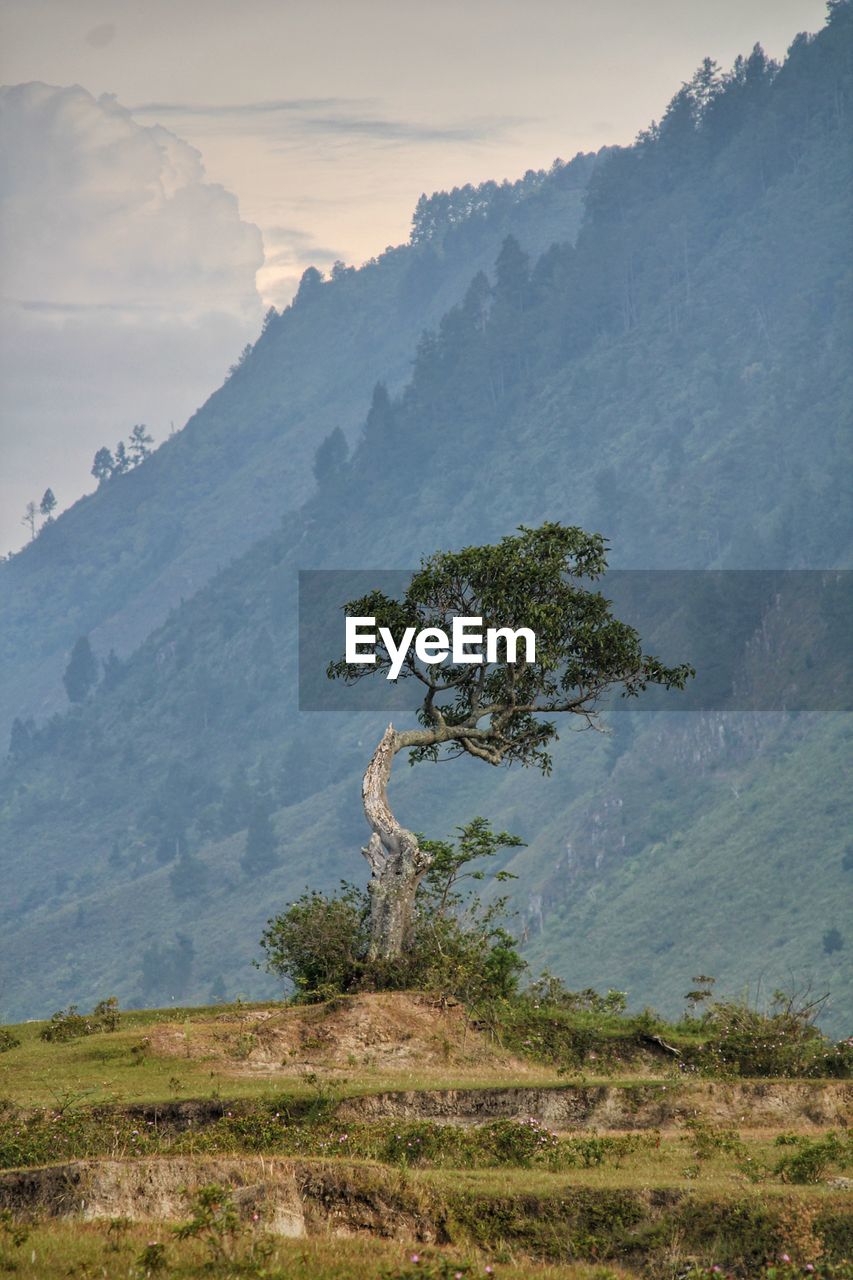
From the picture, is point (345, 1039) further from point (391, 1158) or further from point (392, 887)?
point (391, 1158)

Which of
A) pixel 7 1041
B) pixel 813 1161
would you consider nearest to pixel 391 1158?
pixel 813 1161

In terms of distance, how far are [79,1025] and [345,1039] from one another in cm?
484

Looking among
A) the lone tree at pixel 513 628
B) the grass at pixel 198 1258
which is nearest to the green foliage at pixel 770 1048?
the lone tree at pixel 513 628

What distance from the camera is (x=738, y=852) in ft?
549

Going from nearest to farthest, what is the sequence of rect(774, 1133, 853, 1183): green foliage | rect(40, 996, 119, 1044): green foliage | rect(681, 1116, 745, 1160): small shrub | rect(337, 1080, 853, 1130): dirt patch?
rect(774, 1133, 853, 1183): green foliage → rect(681, 1116, 745, 1160): small shrub → rect(337, 1080, 853, 1130): dirt patch → rect(40, 996, 119, 1044): green foliage

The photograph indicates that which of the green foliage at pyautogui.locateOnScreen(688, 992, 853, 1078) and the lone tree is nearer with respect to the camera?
the green foliage at pyautogui.locateOnScreen(688, 992, 853, 1078)

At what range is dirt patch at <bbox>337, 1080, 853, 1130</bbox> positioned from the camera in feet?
85.8

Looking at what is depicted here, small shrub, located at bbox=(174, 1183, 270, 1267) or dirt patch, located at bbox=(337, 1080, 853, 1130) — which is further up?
small shrub, located at bbox=(174, 1183, 270, 1267)

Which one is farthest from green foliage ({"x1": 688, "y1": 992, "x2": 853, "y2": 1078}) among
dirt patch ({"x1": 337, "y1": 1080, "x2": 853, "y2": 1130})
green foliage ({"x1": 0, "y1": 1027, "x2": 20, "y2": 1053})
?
green foliage ({"x1": 0, "y1": 1027, "x2": 20, "y2": 1053})

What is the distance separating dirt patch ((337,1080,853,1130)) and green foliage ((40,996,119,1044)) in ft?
23.0

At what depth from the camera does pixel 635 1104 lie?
88.1 ft

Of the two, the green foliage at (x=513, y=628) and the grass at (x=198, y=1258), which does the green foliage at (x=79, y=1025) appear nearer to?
the green foliage at (x=513, y=628)

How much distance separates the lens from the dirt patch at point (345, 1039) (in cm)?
2908

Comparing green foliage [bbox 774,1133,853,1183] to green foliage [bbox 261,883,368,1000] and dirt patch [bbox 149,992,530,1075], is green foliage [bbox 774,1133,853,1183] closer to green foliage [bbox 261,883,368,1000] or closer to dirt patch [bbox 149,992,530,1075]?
dirt patch [bbox 149,992,530,1075]
